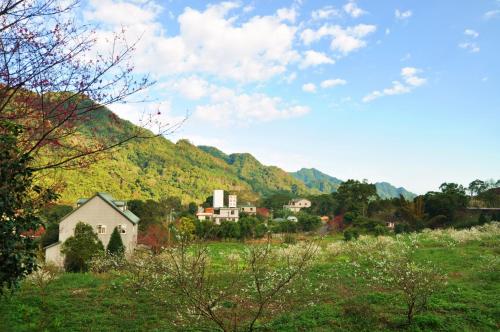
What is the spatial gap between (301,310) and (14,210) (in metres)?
7.02

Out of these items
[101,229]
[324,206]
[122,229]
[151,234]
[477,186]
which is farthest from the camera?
[324,206]

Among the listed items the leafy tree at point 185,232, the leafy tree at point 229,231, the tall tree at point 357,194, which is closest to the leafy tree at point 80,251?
the leafy tree at point 185,232

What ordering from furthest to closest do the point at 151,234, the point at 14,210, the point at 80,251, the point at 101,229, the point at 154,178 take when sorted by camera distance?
1. the point at 154,178
2. the point at 151,234
3. the point at 101,229
4. the point at 80,251
5. the point at 14,210

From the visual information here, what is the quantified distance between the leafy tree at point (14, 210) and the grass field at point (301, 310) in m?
3.04

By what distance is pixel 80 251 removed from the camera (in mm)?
21094

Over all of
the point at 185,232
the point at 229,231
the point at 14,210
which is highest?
the point at 14,210

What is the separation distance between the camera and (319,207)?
81.4 metres

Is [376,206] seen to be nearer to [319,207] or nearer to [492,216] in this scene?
[492,216]

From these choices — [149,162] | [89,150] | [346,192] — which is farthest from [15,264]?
[149,162]

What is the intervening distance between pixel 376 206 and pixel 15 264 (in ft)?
167

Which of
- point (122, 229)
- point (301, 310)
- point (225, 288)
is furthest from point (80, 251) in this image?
point (301, 310)

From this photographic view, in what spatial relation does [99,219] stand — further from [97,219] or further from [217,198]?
[217,198]

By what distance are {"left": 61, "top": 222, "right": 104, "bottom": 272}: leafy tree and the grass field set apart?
758 centimetres

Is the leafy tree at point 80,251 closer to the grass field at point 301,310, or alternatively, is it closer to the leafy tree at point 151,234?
the leafy tree at point 151,234
